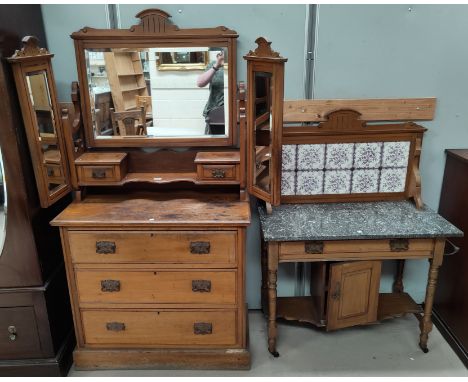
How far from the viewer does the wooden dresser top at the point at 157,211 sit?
6.55ft

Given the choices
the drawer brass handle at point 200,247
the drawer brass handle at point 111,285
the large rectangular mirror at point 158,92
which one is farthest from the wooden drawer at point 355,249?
the drawer brass handle at point 111,285

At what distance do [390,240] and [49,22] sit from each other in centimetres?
204

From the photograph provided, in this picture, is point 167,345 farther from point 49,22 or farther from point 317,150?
point 49,22

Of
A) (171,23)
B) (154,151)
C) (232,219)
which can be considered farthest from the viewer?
(154,151)

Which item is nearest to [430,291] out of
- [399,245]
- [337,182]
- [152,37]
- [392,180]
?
[399,245]

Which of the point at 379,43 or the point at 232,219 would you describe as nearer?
the point at 232,219

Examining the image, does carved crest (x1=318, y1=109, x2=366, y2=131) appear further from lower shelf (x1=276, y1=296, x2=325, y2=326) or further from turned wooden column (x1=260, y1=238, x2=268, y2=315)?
lower shelf (x1=276, y1=296, x2=325, y2=326)

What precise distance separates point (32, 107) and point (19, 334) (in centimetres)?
115

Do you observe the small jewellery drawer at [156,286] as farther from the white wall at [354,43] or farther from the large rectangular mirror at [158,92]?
the white wall at [354,43]

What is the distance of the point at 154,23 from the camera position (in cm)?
213

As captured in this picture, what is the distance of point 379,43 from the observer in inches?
89.0

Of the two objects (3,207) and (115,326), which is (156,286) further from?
(3,207)

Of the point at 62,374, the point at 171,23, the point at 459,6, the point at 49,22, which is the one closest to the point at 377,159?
the point at 459,6

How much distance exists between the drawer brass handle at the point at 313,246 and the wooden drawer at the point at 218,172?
49 centimetres
